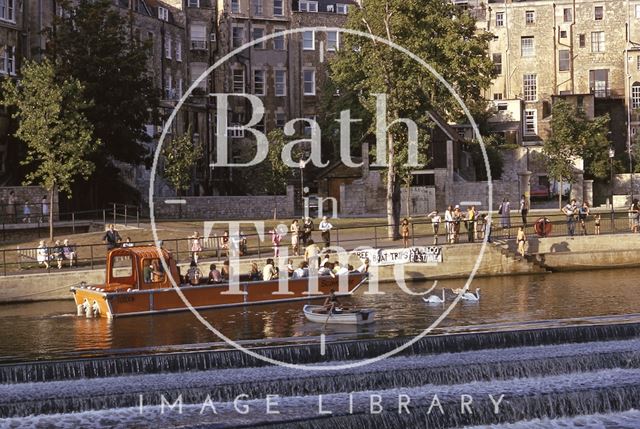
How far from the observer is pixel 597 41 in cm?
10631

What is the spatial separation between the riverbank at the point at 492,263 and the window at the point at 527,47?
59238 mm

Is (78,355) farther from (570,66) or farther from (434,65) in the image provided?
(570,66)

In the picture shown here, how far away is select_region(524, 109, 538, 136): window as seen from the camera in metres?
99.5

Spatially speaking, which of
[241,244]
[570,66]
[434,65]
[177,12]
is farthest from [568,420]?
[570,66]

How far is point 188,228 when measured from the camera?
56.5 meters

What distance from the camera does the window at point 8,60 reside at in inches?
2475

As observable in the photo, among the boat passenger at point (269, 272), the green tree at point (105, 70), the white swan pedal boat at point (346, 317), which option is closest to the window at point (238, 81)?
the green tree at point (105, 70)

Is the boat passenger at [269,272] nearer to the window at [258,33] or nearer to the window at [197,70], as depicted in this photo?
the window at [197,70]

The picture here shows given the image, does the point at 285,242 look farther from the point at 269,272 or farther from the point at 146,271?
the point at 146,271

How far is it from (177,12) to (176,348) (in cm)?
6349

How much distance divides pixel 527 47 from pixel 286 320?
78936mm

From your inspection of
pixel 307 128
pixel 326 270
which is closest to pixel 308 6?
pixel 307 128

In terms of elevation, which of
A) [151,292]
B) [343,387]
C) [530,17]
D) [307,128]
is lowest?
[343,387]

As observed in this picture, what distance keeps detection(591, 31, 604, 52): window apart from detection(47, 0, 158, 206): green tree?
58.2 meters
